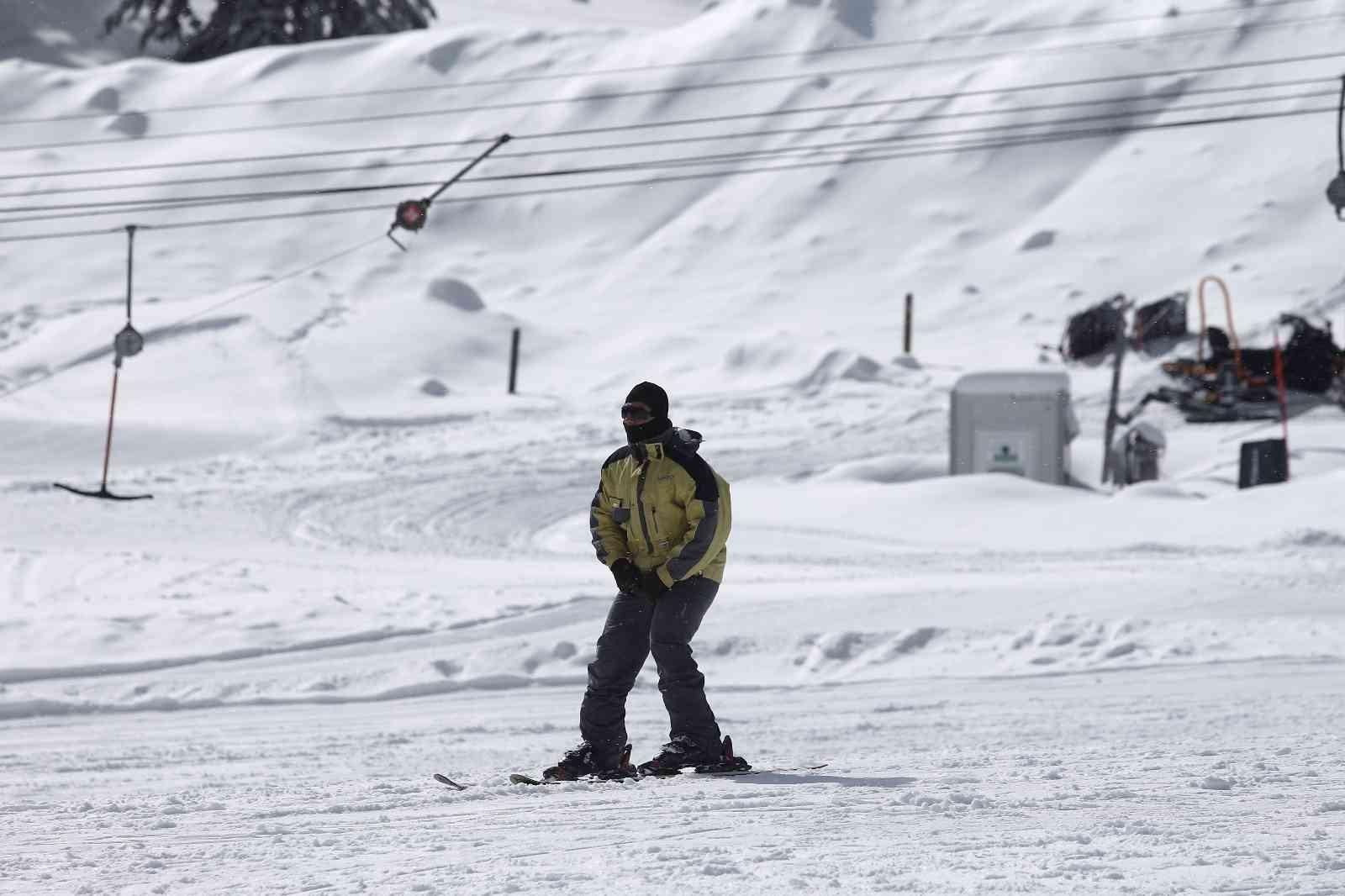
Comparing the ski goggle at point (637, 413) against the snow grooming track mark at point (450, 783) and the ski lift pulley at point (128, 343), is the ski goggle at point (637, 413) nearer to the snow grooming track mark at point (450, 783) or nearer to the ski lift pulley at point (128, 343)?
the snow grooming track mark at point (450, 783)

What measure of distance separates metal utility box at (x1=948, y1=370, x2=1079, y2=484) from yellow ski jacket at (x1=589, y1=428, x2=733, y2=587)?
14.4 m

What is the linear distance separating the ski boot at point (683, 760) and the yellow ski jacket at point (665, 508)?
67 cm

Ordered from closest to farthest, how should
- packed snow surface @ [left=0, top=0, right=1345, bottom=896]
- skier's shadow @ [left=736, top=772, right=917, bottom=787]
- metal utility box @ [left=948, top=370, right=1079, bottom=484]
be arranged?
1. packed snow surface @ [left=0, top=0, right=1345, bottom=896]
2. skier's shadow @ [left=736, top=772, right=917, bottom=787]
3. metal utility box @ [left=948, top=370, right=1079, bottom=484]

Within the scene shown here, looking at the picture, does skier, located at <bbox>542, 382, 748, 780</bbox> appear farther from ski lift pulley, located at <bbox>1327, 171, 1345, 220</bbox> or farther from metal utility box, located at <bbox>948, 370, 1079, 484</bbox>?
metal utility box, located at <bbox>948, 370, 1079, 484</bbox>

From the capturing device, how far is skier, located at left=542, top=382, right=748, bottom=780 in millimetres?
5863

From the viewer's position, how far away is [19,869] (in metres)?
4.75

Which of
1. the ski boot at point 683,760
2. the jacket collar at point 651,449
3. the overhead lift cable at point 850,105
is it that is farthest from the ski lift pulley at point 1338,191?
the overhead lift cable at point 850,105

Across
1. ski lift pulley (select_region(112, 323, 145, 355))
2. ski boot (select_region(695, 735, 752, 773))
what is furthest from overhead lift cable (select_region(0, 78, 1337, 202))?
ski boot (select_region(695, 735, 752, 773))

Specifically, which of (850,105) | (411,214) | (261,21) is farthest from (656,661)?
(261,21)

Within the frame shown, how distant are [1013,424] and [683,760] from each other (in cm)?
1457

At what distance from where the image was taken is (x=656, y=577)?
5.97 m

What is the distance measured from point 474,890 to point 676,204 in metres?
41.8

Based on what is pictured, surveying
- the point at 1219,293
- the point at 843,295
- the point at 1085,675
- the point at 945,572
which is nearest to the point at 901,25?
the point at 843,295

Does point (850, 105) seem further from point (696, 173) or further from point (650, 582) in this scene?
point (650, 582)
